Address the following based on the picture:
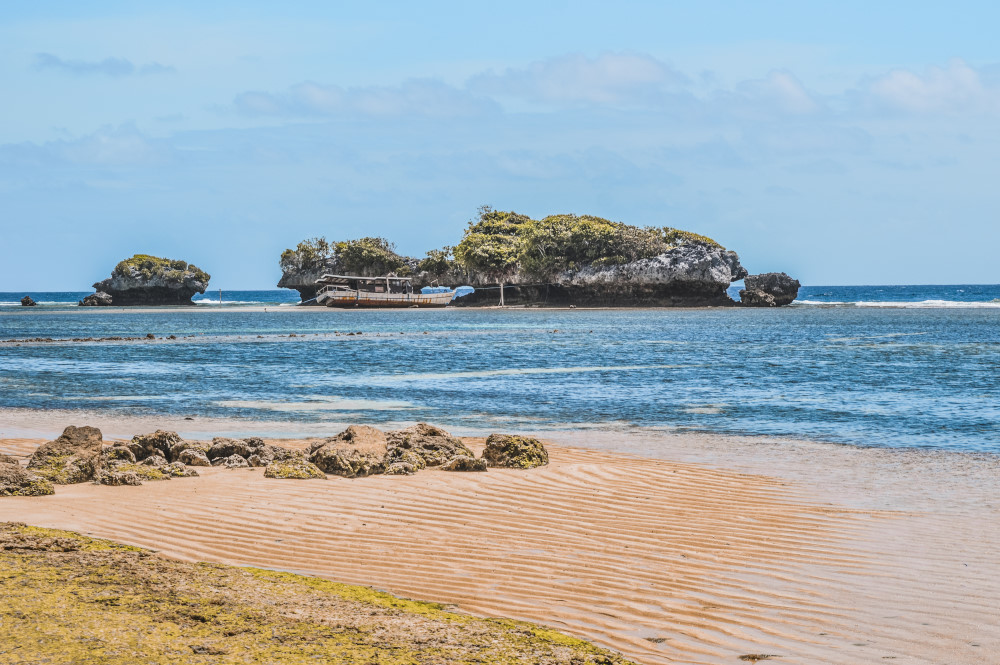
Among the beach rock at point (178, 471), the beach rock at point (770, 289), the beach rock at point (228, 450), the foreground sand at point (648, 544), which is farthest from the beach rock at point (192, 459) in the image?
the beach rock at point (770, 289)

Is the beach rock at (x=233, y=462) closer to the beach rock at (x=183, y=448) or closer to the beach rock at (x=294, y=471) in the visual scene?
the beach rock at (x=183, y=448)

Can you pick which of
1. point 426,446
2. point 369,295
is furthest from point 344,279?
point 426,446

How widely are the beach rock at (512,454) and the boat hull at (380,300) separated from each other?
112m

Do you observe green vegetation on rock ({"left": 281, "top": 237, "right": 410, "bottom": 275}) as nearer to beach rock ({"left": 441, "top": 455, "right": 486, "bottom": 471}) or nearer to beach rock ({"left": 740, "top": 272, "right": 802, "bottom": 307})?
beach rock ({"left": 740, "top": 272, "right": 802, "bottom": 307})

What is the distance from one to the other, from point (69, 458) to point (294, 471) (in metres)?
2.77

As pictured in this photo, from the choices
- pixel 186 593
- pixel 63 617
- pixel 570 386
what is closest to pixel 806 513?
pixel 186 593

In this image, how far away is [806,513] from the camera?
1050 cm

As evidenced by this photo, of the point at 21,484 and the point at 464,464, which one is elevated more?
the point at 21,484

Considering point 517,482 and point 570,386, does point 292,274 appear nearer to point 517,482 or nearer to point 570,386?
point 570,386

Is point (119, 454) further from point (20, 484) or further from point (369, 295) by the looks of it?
point (369, 295)

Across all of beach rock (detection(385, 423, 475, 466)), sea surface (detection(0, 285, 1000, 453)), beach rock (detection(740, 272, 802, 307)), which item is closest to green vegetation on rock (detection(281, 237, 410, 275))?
beach rock (detection(740, 272, 802, 307))

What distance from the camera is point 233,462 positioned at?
13.3 meters

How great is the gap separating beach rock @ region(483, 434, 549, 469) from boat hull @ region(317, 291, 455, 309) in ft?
369

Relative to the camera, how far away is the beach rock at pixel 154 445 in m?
13.3
